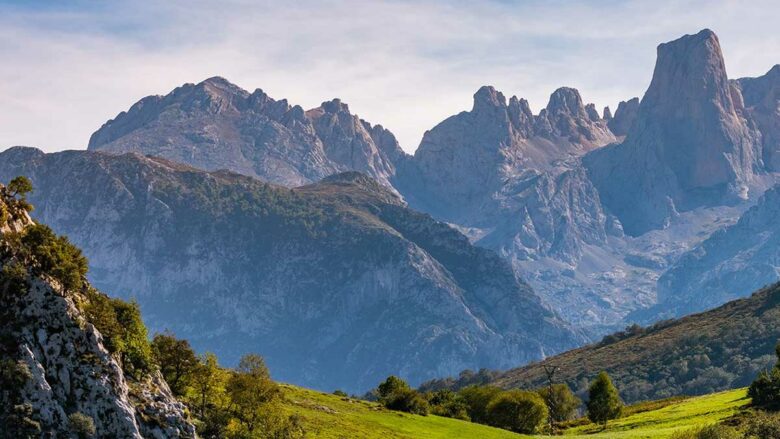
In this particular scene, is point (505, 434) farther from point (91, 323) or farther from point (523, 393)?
point (91, 323)

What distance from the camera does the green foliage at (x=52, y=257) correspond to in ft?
239

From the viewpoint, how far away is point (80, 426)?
69.4 metres

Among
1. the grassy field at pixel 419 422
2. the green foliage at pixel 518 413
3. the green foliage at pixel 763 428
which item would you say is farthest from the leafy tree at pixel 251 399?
the green foliage at pixel 518 413

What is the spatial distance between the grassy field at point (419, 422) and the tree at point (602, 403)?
1045 centimetres

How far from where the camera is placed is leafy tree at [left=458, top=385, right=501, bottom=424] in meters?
165

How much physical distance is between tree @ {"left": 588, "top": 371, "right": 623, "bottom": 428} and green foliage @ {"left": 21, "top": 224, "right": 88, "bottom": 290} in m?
105

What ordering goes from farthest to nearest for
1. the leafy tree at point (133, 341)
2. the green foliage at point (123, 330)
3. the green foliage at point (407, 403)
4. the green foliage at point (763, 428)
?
1. the green foliage at point (407, 403)
2. the green foliage at point (763, 428)
3. the leafy tree at point (133, 341)
4. the green foliage at point (123, 330)

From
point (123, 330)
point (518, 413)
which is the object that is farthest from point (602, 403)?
point (123, 330)

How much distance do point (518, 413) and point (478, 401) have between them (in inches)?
803

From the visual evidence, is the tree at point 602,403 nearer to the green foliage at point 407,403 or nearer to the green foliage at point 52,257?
the green foliage at point 407,403

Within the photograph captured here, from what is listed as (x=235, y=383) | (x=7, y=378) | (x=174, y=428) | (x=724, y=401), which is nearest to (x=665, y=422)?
(x=724, y=401)

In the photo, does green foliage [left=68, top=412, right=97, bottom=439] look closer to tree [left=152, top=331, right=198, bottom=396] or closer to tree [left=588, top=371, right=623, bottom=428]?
tree [left=152, top=331, right=198, bottom=396]

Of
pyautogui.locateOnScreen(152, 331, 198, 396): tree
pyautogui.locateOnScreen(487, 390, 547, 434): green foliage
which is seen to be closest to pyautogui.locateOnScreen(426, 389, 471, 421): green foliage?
pyautogui.locateOnScreen(487, 390, 547, 434): green foliage

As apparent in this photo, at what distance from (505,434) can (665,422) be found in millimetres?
23236
